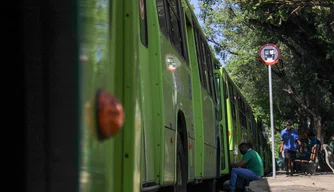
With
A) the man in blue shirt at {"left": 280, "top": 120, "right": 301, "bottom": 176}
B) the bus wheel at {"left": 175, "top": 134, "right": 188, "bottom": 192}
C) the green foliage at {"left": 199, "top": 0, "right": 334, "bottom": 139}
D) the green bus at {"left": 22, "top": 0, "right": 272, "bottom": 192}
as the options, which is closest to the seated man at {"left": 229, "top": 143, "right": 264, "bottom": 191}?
the green foliage at {"left": 199, "top": 0, "right": 334, "bottom": 139}

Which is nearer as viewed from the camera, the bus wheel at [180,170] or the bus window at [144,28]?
the bus window at [144,28]

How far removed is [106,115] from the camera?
186 cm

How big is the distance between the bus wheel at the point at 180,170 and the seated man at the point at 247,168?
5.08 metres

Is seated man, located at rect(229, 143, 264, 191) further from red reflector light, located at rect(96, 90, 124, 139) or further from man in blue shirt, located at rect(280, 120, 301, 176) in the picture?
red reflector light, located at rect(96, 90, 124, 139)

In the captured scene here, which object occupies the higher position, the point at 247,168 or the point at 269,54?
the point at 269,54

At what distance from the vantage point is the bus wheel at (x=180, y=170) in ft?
19.0

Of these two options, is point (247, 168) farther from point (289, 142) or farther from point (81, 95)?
point (81, 95)

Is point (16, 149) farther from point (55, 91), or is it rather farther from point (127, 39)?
point (127, 39)

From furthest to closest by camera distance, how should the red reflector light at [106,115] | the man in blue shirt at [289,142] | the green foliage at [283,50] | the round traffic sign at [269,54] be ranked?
the man in blue shirt at [289,142] → the green foliage at [283,50] → the round traffic sign at [269,54] → the red reflector light at [106,115]

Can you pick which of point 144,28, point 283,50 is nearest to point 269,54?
point 144,28

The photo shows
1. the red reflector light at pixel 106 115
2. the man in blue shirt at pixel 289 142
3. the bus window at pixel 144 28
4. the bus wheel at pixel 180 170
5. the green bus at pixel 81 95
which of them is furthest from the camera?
the man in blue shirt at pixel 289 142

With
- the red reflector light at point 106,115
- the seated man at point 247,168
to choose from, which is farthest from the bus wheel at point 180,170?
the seated man at point 247,168

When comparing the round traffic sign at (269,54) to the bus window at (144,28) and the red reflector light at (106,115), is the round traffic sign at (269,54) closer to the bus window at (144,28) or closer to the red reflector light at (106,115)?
the bus window at (144,28)

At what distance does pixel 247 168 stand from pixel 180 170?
20.0 feet
